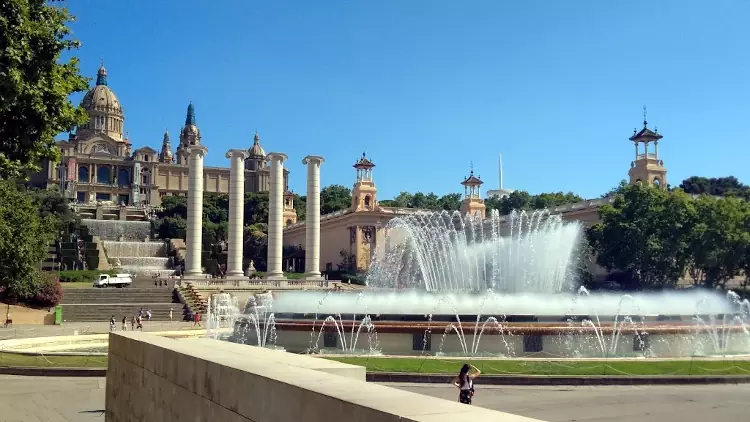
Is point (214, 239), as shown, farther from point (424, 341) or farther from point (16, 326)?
point (424, 341)

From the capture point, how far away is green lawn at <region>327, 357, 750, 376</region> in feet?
57.5

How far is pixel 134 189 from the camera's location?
5822 inches

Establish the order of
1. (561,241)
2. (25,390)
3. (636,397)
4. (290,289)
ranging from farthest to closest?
(290,289) < (561,241) < (25,390) < (636,397)

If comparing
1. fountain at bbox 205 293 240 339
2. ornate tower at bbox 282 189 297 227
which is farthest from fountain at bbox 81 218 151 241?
fountain at bbox 205 293 240 339

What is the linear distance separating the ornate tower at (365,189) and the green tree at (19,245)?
43.7 metres

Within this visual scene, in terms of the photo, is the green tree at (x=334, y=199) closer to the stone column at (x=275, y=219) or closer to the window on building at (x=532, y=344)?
the stone column at (x=275, y=219)

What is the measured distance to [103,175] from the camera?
489 feet

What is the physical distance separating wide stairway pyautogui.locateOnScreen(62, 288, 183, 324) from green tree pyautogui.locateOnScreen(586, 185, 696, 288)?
32080 millimetres

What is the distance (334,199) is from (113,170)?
5199cm

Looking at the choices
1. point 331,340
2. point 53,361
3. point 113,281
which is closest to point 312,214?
point 113,281

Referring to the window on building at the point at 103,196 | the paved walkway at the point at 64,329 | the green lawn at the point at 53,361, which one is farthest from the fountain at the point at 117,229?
the green lawn at the point at 53,361

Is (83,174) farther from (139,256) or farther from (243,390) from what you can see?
(243,390)

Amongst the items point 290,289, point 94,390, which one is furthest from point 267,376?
point 290,289

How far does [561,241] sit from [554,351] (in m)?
25.7
